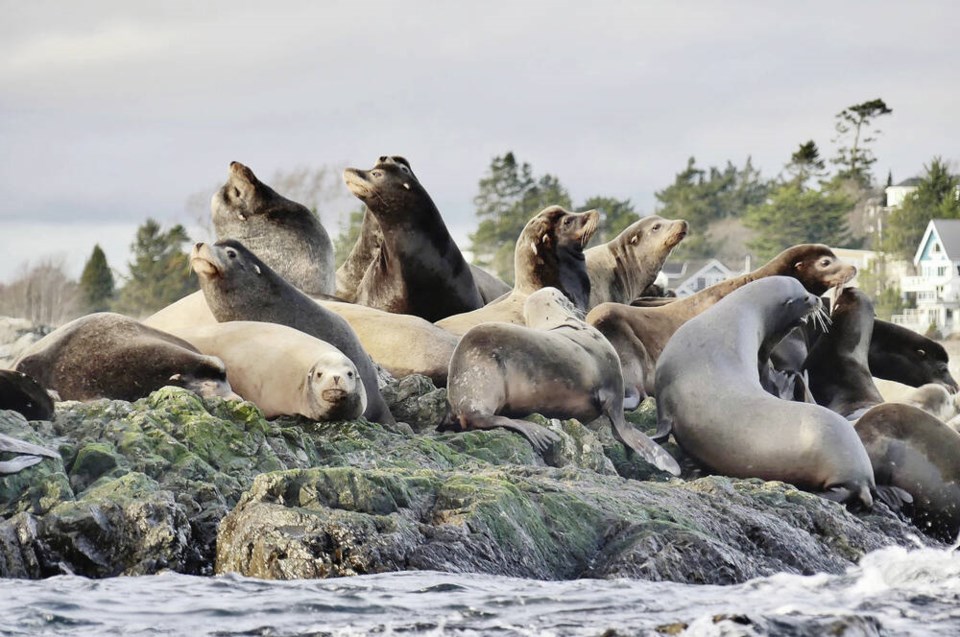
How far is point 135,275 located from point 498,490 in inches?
1879

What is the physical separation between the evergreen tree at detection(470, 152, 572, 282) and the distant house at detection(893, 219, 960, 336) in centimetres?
1385

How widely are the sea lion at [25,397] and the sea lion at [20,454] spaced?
880 millimetres

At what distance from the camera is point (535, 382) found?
9.48 m

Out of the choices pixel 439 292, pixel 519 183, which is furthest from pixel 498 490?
pixel 519 183

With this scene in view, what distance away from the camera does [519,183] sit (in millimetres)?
62062

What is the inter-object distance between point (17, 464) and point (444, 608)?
90.1 inches

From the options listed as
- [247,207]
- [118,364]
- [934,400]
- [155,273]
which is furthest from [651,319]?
[155,273]

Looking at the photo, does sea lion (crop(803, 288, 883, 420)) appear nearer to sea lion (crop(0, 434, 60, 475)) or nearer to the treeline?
sea lion (crop(0, 434, 60, 475))

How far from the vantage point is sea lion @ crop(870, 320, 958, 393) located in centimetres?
1394

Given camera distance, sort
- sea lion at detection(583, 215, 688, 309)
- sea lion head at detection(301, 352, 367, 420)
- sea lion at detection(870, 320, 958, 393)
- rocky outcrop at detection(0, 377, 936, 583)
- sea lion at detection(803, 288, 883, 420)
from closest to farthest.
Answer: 1. rocky outcrop at detection(0, 377, 936, 583)
2. sea lion head at detection(301, 352, 367, 420)
3. sea lion at detection(803, 288, 883, 420)
4. sea lion at detection(870, 320, 958, 393)
5. sea lion at detection(583, 215, 688, 309)

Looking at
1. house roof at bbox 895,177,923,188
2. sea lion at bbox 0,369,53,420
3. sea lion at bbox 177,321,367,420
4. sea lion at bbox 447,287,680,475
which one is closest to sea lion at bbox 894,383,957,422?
sea lion at bbox 447,287,680,475

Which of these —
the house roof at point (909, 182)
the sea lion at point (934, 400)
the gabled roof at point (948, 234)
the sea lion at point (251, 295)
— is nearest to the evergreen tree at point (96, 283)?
the gabled roof at point (948, 234)

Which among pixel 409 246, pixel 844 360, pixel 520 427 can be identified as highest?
pixel 409 246

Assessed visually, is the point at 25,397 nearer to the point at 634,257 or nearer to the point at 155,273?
the point at 634,257
